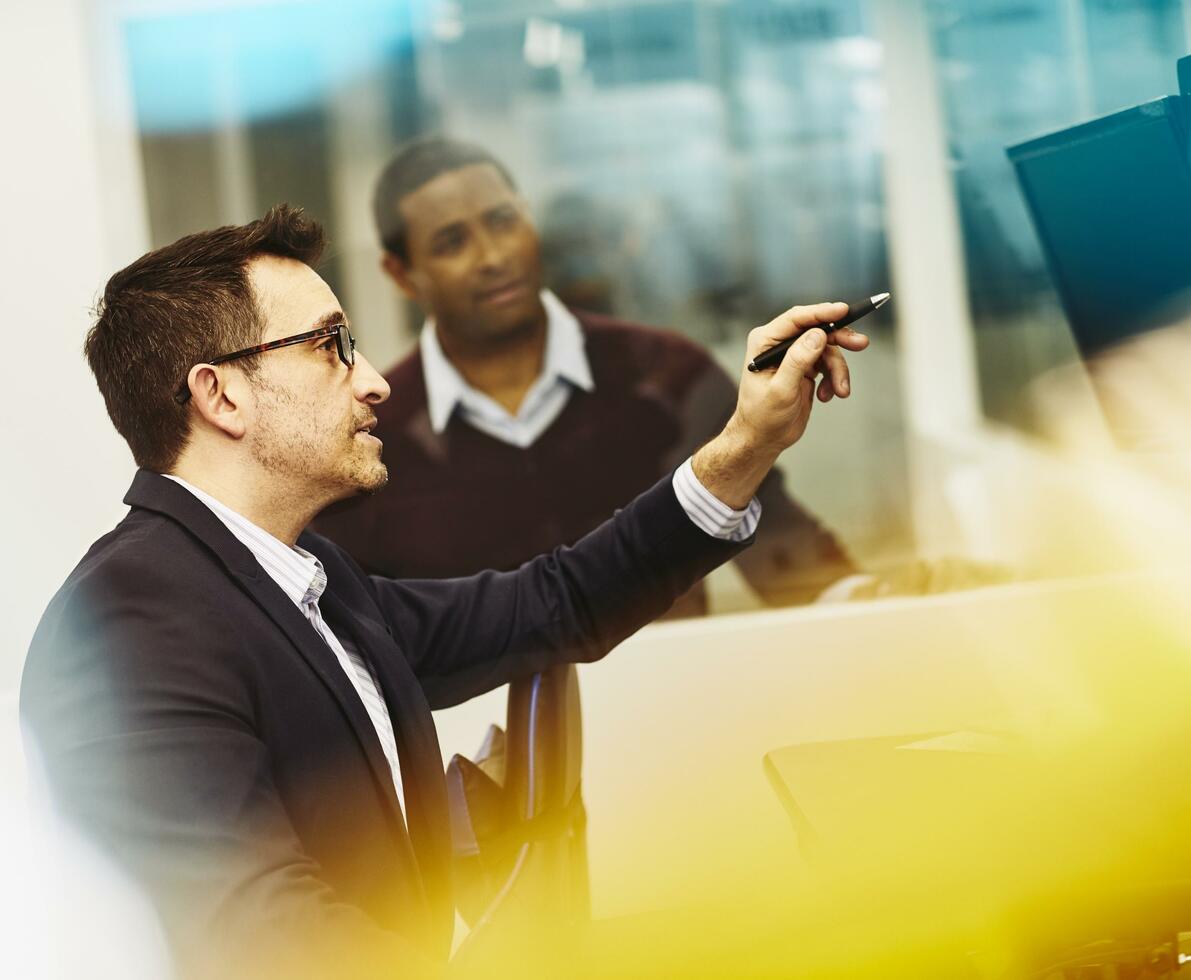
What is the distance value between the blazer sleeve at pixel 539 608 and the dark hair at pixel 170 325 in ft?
1.37

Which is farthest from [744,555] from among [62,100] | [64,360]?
[62,100]

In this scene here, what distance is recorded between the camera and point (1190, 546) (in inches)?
144

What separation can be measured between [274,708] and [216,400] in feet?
1.35

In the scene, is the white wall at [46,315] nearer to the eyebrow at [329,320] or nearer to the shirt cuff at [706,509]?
the eyebrow at [329,320]

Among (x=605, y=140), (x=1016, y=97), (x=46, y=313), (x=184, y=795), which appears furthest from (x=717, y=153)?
(x=184, y=795)

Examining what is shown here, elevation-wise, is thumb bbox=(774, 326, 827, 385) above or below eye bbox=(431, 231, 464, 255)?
below

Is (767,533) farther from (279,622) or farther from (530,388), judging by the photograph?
(279,622)

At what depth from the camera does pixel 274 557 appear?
1709 millimetres

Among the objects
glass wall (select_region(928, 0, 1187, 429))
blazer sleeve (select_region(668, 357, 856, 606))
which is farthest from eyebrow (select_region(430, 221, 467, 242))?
glass wall (select_region(928, 0, 1187, 429))

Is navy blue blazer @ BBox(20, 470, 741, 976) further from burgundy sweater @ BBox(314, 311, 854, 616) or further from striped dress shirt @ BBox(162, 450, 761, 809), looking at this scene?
burgundy sweater @ BBox(314, 311, 854, 616)

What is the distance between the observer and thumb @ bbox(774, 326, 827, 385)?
5.71 ft

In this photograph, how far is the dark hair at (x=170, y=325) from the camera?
67.5 inches

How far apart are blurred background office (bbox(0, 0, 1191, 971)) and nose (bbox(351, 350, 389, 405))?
5.49 feet

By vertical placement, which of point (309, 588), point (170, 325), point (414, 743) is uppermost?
point (170, 325)
